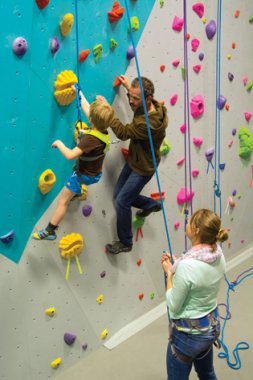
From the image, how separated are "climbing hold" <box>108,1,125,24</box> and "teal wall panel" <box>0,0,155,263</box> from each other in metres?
0.03

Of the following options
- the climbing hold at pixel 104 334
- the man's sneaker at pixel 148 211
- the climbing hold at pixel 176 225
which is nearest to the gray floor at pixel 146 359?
the climbing hold at pixel 104 334

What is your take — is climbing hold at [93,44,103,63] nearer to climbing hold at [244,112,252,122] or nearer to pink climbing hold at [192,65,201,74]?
pink climbing hold at [192,65,201,74]

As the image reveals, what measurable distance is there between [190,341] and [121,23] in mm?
1563

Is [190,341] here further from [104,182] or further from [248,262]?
[248,262]

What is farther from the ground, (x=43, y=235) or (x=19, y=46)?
(x=19, y=46)

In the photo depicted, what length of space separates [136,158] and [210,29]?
1119mm

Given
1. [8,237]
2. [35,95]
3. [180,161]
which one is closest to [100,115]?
[35,95]

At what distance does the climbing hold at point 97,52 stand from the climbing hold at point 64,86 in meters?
0.19

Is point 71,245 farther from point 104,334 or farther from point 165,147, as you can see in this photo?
point 165,147

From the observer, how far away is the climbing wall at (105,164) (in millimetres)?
1854

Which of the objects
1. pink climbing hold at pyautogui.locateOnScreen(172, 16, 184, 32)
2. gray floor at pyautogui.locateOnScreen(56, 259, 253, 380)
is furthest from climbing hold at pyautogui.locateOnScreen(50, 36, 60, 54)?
gray floor at pyautogui.locateOnScreen(56, 259, 253, 380)

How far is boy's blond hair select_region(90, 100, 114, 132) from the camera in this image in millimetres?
1823

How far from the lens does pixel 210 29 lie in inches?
108

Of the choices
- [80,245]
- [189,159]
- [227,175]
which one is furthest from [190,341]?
[227,175]
